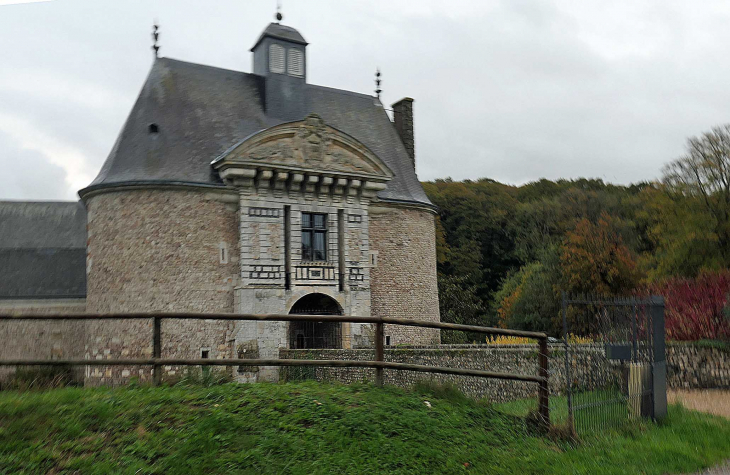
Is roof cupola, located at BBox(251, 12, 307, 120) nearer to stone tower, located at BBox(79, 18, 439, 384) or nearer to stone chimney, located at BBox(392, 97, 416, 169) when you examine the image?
stone tower, located at BBox(79, 18, 439, 384)

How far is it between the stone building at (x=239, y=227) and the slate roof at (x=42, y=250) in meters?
0.13

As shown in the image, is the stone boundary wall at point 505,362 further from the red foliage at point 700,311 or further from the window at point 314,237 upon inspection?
the window at point 314,237

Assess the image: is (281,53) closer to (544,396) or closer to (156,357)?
(156,357)

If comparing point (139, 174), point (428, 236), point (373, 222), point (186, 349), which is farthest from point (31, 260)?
point (428, 236)

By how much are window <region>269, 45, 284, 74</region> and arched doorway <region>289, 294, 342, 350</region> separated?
8249 millimetres

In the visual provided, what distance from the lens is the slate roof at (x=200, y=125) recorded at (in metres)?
19.9

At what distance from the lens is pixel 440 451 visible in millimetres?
6359

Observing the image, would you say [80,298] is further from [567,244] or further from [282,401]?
[567,244]

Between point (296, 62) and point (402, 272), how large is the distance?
27.7 feet

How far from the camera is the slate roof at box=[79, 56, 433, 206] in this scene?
1991cm

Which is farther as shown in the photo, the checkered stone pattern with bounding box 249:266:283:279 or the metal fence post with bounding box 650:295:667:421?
the checkered stone pattern with bounding box 249:266:283:279

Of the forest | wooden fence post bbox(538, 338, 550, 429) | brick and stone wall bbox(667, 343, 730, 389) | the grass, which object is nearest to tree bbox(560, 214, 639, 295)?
the forest

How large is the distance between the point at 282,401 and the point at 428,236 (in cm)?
1768

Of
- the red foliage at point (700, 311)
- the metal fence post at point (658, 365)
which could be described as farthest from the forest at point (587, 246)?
the metal fence post at point (658, 365)
